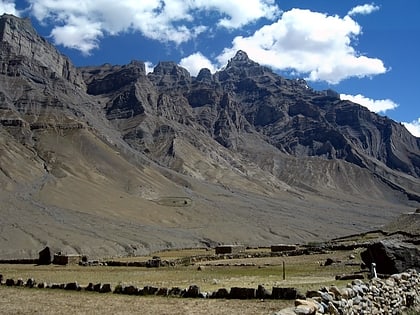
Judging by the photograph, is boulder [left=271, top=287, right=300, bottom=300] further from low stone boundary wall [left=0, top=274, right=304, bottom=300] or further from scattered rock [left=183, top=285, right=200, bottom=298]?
scattered rock [left=183, top=285, right=200, bottom=298]

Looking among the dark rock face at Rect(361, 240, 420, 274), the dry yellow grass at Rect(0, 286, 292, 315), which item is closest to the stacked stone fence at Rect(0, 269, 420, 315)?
the dry yellow grass at Rect(0, 286, 292, 315)

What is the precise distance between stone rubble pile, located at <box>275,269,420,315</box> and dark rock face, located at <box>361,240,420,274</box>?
784cm

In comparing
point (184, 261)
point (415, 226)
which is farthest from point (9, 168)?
point (415, 226)

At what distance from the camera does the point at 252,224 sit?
180 m

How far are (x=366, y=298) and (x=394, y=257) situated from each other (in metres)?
14.4

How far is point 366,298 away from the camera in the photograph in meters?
16.6

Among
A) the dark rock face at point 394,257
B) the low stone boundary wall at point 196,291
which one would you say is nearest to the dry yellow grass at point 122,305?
the low stone boundary wall at point 196,291

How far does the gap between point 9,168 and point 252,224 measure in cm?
7660

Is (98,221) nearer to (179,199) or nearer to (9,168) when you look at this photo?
(9,168)

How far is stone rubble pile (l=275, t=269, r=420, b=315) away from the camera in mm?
13789

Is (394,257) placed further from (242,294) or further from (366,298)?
(366,298)

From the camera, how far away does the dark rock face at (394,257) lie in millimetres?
29359

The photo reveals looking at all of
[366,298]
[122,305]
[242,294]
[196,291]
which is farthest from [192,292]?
[366,298]

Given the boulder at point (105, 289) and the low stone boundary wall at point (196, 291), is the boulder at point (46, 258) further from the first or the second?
the boulder at point (105, 289)
